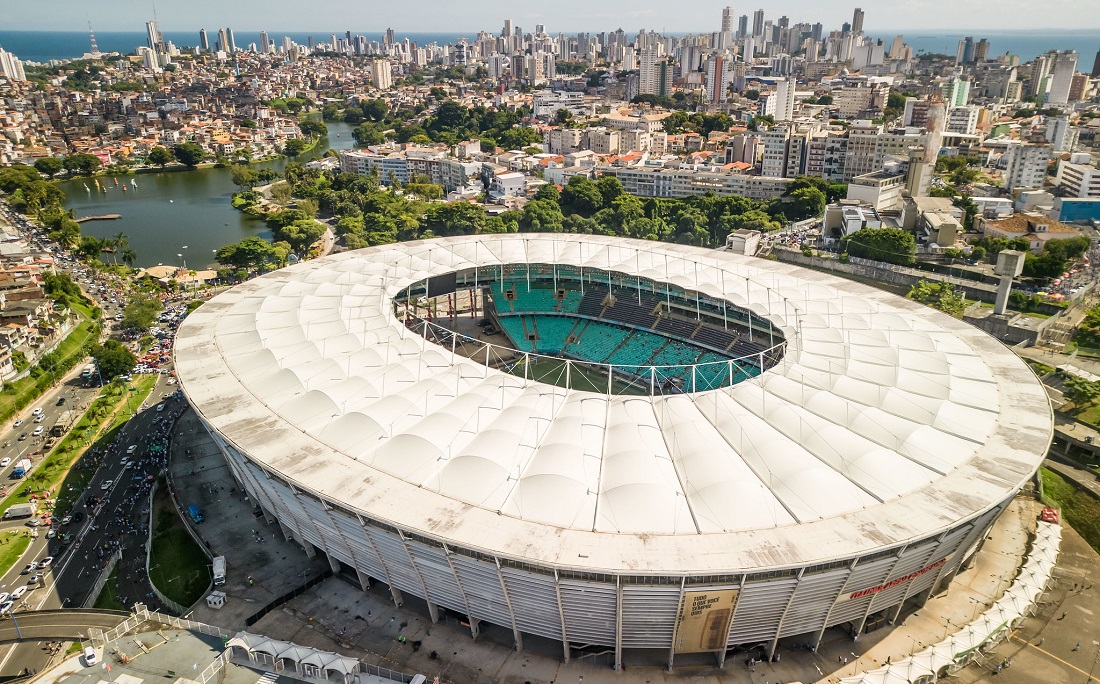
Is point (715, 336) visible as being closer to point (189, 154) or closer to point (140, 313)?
point (140, 313)

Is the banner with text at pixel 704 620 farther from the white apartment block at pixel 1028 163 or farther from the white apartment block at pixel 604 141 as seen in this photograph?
the white apartment block at pixel 604 141

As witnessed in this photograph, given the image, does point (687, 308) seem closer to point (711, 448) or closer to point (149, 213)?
point (711, 448)

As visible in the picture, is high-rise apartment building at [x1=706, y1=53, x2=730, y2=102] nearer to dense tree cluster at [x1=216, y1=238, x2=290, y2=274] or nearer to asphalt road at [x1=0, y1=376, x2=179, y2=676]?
dense tree cluster at [x1=216, y1=238, x2=290, y2=274]

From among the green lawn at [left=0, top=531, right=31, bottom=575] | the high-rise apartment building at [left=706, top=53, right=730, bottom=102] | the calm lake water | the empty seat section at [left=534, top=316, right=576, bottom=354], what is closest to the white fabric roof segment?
the green lawn at [left=0, top=531, right=31, bottom=575]

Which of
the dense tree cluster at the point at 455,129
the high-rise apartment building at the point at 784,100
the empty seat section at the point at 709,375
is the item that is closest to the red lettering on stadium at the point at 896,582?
the empty seat section at the point at 709,375

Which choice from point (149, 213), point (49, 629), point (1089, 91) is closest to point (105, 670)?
point (49, 629)

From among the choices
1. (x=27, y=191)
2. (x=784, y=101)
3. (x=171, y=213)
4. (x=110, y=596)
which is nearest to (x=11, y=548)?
(x=110, y=596)

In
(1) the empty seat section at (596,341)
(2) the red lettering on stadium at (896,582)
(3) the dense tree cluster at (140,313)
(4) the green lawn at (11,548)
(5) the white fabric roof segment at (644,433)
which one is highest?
(5) the white fabric roof segment at (644,433)
